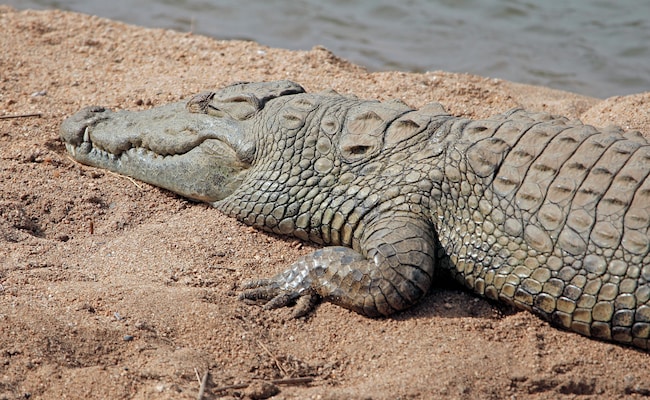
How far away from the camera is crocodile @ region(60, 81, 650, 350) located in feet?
13.5

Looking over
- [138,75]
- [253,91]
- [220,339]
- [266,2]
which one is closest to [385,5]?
[266,2]

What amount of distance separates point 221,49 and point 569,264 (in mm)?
5186

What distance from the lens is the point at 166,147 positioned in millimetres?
5617

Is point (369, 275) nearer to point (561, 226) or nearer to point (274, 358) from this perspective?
point (274, 358)

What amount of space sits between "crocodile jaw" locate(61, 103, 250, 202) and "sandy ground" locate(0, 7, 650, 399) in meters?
0.13

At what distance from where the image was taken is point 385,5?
1150cm

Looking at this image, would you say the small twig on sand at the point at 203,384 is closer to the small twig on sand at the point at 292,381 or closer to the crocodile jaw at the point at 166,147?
the small twig on sand at the point at 292,381

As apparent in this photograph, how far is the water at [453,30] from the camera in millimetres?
9562

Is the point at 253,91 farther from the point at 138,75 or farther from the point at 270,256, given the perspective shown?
the point at 138,75

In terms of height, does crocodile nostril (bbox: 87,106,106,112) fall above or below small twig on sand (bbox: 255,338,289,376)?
above

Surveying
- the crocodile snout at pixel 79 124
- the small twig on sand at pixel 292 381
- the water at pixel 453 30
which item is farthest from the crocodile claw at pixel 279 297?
the water at pixel 453 30

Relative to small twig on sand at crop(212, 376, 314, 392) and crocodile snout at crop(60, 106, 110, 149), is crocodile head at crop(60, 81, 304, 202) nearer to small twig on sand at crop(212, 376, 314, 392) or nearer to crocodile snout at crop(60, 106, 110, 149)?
crocodile snout at crop(60, 106, 110, 149)

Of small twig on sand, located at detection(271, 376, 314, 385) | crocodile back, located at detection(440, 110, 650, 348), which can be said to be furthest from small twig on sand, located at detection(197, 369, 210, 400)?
crocodile back, located at detection(440, 110, 650, 348)

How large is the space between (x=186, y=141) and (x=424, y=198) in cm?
184
